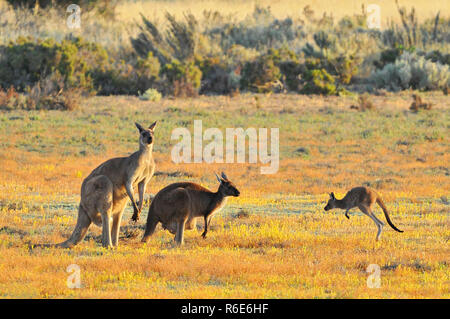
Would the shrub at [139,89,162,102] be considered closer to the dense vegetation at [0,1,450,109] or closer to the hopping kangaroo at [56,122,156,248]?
the dense vegetation at [0,1,450,109]

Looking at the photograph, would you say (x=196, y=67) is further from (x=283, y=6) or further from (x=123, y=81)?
(x=283, y=6)

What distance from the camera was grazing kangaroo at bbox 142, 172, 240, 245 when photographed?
11.5 metres

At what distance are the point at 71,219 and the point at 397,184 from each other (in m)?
9.19

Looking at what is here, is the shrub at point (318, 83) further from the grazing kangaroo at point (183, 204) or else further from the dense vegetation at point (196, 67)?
the grazing kangaroo at point (183, 204)

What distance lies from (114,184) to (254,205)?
20.7 ft

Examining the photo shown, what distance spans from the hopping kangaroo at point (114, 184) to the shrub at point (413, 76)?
30.4m

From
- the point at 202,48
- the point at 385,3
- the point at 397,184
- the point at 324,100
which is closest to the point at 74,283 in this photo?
the point at 397,184

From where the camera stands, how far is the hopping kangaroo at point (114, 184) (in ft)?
35.8

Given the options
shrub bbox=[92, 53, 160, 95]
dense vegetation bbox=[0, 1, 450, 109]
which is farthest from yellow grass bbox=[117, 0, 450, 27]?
shrub bbox=[92, 53, 160, 95]

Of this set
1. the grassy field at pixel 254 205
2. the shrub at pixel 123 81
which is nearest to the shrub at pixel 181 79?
the shrub at pixel 123 81

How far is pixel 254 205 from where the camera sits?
55.8 ft

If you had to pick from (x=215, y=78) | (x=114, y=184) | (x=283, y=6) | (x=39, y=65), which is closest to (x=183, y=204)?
(x=114, y=184)

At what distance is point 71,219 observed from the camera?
564 inches

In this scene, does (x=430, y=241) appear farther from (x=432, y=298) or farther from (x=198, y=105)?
(x=198, y=105)
